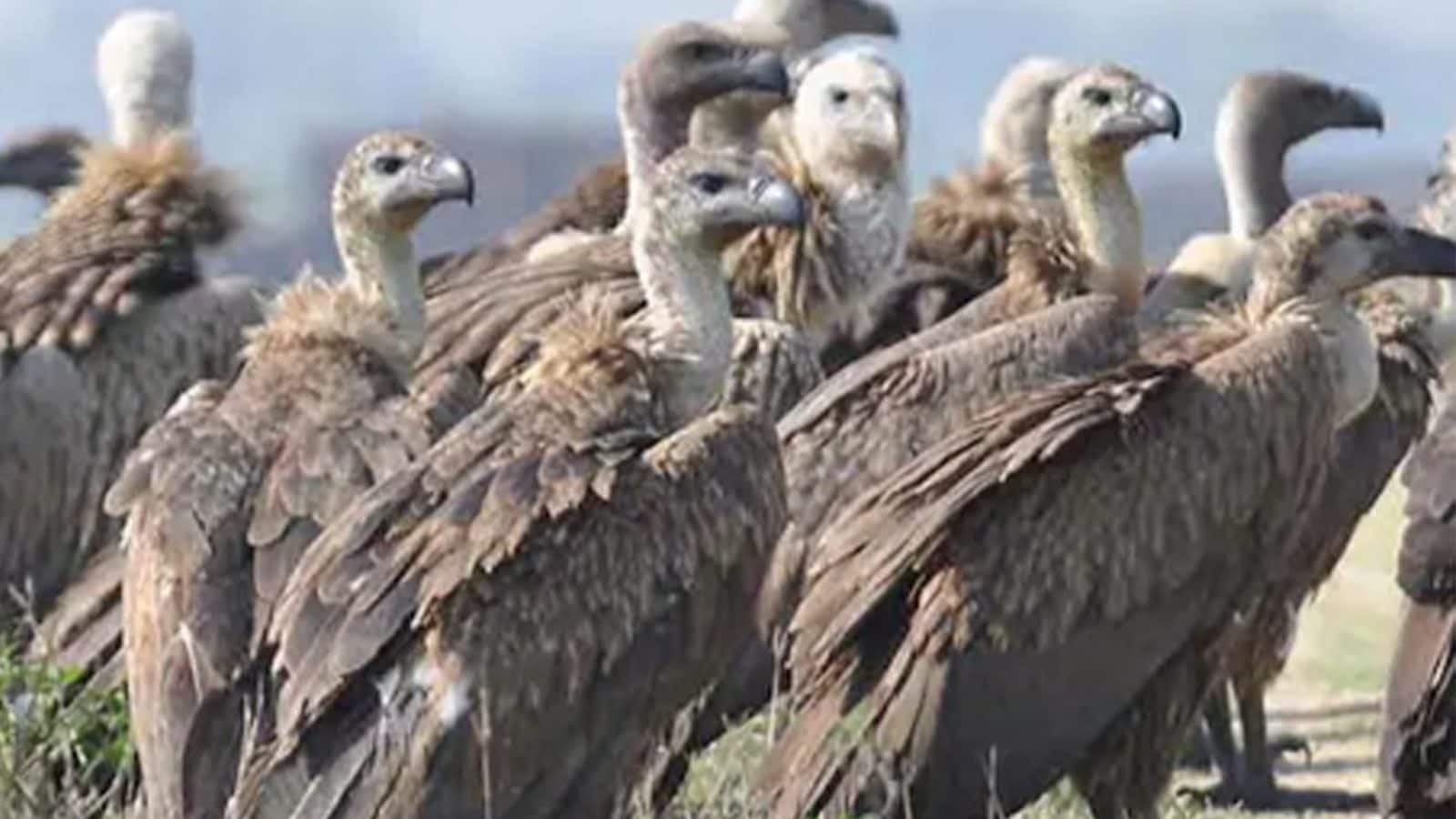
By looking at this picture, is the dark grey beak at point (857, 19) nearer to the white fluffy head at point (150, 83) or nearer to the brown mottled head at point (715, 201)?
the white fluffy head at point (150, 83)

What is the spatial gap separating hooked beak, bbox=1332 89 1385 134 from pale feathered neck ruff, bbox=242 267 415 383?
20.3 ft

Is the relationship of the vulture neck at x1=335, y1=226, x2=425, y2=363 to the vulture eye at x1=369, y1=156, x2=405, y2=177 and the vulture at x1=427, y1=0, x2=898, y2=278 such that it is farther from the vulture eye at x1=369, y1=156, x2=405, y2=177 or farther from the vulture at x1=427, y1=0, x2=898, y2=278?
the vulture at x1=427, y1=0, x2=898, y2=278

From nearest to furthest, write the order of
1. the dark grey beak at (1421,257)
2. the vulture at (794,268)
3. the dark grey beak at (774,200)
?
1. the dark grey beak at (774,200)
2. the dark grey beak at (1421,257)
3. the vulture at (794,268)

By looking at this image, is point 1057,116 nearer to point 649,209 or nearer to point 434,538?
point 649,209

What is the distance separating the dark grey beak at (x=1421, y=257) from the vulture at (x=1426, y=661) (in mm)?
726

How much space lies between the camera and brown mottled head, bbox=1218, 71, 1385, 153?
54.8ft

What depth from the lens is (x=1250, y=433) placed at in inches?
425

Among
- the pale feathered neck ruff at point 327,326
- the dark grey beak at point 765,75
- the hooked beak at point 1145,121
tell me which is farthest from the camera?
the dark grey beak at point 765,75

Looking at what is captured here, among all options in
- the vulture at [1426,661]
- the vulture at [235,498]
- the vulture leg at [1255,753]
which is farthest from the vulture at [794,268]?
the vulture leg at [1255,753]

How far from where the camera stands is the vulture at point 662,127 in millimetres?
14031

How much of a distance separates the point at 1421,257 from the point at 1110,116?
1187 mm

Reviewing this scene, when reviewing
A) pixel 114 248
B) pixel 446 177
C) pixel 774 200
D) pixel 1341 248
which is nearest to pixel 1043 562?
pixel 774 200

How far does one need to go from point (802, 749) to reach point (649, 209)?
1.15 meters

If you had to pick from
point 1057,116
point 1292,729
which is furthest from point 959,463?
point 1292,729
